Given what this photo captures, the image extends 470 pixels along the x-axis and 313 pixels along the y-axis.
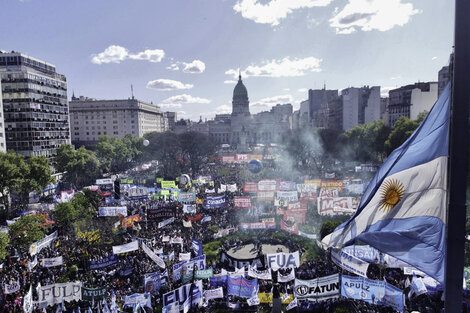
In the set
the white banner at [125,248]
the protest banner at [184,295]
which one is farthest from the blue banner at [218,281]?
the white banner at [125,248]

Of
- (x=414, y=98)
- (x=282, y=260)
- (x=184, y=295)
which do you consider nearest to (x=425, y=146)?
(x=184, y=295)

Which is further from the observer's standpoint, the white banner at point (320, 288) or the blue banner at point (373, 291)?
the white banner at point (320, 288)

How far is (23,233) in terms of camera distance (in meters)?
24.3

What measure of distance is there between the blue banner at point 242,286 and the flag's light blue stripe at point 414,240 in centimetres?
955

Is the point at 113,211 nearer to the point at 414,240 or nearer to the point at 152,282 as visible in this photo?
the point at 152,282

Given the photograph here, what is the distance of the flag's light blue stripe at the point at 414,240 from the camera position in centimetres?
563

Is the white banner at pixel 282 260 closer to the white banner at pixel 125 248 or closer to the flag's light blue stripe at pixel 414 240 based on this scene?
the white banner at pixel 125 248

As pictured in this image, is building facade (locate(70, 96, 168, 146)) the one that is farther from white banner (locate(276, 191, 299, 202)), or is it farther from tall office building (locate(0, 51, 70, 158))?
white banner (locate(276, 191, 299, 202))

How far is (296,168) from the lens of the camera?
68000mm

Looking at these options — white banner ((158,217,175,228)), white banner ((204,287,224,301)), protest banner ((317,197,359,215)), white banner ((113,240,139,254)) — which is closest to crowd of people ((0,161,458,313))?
white banner ((204,287,224,301))

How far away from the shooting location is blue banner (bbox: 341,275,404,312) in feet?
43.8

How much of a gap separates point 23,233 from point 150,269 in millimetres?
10716

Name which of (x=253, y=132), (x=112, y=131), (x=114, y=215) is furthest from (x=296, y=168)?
(x=253, y=132)

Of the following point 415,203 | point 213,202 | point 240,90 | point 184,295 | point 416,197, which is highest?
point 240,90
